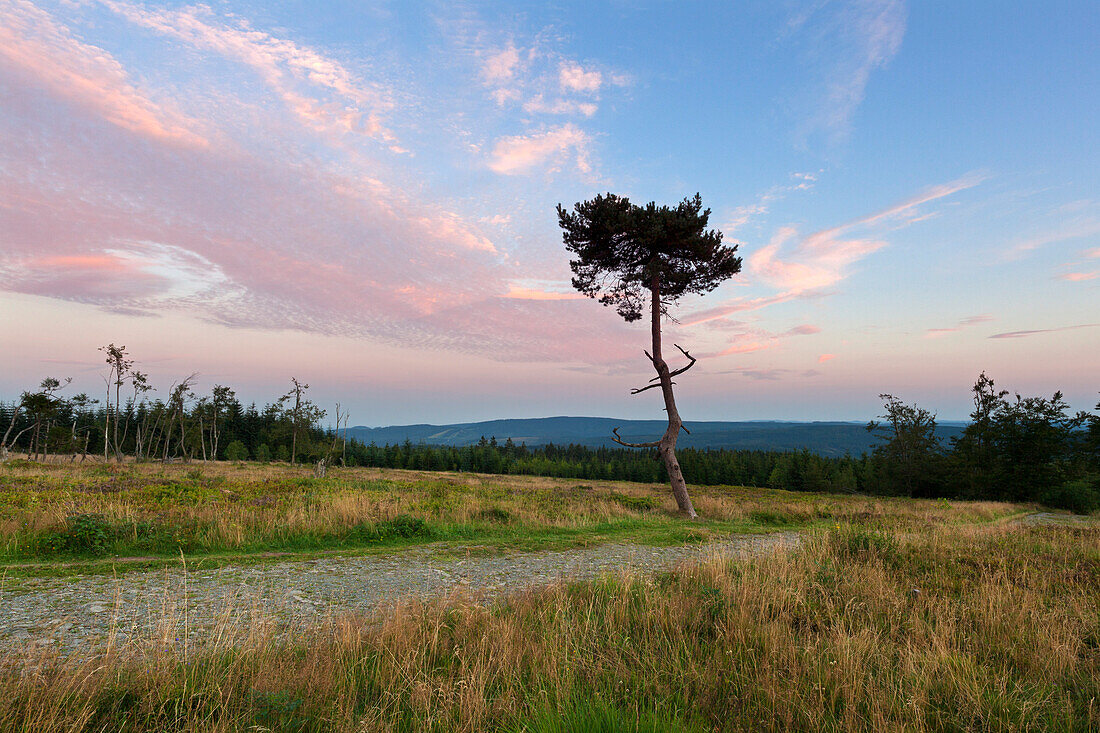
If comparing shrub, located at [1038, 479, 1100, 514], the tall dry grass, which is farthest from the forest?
the tall dry grass

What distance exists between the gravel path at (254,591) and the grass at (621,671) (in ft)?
2.12

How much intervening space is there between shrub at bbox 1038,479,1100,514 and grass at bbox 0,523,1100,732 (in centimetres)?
5054

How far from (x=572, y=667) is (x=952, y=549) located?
9786 mm

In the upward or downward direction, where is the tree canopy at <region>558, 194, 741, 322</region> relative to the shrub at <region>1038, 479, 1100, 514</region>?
upward

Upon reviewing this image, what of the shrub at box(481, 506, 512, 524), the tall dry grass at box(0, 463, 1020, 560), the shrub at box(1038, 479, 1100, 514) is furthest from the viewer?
the shrub at box(1038, 479, 1100, 514)

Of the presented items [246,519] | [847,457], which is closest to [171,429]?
[246,519]

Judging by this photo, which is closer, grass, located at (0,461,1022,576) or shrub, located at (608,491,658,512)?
grass, located at (0,461,1022,576)

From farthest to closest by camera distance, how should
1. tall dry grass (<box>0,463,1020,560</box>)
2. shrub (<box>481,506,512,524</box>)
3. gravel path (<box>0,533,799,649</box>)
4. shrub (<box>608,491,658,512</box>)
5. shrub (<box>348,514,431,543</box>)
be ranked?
shrub (<box>608,491,658,512</box>) < shrub (<box>481,506,512,524</box>) < shrub (<box>348,514,431,543</box>) < tall dry grass (<box>0,463,1020,560</box>) < gravel path (<box>0,533,799,649</box>)

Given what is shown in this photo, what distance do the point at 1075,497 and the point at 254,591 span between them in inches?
2324

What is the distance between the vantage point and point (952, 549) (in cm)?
927

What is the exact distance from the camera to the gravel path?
→ 4.73 metres

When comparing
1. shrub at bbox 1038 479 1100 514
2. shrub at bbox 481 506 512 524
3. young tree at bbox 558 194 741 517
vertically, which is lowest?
shrub at bbox 1038 479 1100 514

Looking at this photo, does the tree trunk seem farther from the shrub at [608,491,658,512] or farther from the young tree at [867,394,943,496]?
the young tree at [867,394,943,496]

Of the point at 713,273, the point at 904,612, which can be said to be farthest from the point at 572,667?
the point at 713,273
